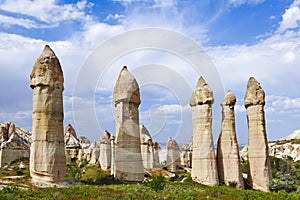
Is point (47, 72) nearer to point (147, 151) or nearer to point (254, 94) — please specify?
point (254, 94)

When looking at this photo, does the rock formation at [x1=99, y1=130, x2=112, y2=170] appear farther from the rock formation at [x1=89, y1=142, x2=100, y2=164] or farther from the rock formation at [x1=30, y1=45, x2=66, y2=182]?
the rock formation at [x1=30, y1=45, x2=66, y2=182]

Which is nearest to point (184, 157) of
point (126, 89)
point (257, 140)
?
point (257, 140)

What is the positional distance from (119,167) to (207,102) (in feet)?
28.1

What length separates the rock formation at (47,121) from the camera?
2031 centimetres

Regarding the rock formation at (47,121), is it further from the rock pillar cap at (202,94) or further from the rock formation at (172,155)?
the rock formation at (172,155)

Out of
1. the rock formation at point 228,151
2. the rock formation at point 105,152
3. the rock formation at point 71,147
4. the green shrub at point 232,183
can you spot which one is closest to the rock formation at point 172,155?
the rock formation at point 105,152

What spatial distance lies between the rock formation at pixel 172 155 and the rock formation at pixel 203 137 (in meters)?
20.6

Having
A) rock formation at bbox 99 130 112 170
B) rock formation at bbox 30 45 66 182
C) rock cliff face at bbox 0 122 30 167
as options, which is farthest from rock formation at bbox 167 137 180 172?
rock formation at bbox 30 45 66 182

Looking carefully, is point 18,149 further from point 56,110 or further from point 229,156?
point 229,156

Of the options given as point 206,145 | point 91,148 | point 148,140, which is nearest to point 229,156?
point 206,145

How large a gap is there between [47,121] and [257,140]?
15.6 meters

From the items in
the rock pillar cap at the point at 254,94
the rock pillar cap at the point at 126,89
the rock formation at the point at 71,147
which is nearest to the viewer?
the rock pillar cap at the point at 126,89

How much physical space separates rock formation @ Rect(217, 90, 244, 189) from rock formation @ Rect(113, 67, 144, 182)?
6795 millimetres

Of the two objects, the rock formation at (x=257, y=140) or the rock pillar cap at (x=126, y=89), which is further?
the rock formation at (x=257, y=140)
